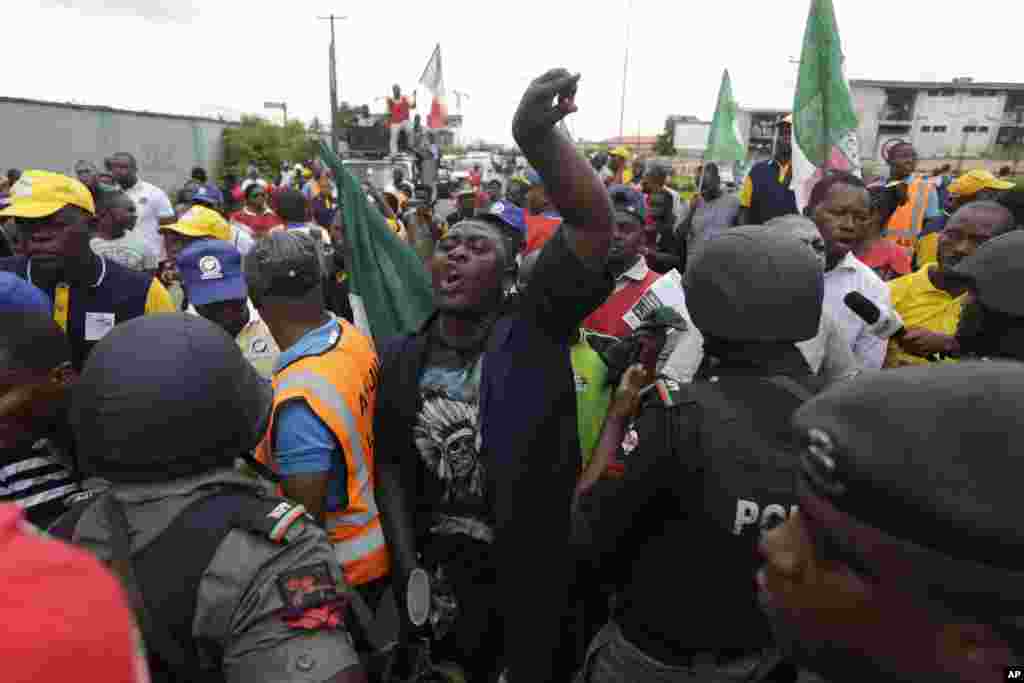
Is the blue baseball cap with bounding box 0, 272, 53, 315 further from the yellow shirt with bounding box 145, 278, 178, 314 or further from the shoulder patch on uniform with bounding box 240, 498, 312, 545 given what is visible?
the yellow shirt with bounding box 145, 278, 178, 314

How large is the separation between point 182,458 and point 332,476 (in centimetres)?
79

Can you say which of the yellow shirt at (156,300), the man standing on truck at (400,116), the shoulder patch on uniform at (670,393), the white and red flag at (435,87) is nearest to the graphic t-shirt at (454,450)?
the shoulder patch on uniform at (670,393)

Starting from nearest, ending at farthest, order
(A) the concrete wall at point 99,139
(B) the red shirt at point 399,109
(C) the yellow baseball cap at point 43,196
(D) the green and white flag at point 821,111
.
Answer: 1. (C) the yellow baseball cap at point 43,196
2. (D) the green and white flag at point 821,111
3. (A) the concrete wall at point 99,139
4. (B) the red shirt at point 399,109

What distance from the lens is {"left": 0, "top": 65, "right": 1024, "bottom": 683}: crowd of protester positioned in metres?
0.72

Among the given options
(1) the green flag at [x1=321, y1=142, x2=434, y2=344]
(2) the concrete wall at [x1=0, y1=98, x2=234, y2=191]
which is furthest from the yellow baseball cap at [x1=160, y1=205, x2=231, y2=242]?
(2) the concrete wall at [x1=0, y1=98, x2=234, y2=191]

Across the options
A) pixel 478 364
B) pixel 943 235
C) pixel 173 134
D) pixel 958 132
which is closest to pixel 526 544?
pixel 478 364

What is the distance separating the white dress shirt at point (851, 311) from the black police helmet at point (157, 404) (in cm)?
242

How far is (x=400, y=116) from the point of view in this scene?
688 inches

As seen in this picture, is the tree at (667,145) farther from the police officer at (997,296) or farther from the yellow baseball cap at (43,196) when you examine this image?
the police officer at (997,296)

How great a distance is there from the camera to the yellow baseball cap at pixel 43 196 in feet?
9.62

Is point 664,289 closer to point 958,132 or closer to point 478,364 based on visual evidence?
point 478,364

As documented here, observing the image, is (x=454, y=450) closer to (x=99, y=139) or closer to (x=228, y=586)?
(x=228, y=586)

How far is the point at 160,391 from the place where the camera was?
4.34ft

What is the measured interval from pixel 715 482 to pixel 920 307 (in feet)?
7.64
